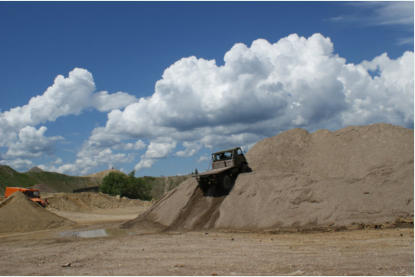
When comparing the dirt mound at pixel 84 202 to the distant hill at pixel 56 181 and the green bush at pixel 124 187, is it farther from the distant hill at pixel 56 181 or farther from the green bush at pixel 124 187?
the distant hill at pixel 56 181

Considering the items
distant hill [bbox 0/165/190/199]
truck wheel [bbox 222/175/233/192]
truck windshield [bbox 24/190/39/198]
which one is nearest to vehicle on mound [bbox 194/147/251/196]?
truck wheel [bbox 222/175/233/192]

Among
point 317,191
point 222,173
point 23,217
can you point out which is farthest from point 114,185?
point 317,191

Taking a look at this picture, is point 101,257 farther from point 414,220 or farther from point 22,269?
point 414,220

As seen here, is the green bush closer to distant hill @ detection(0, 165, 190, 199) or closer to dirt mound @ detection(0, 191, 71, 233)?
distant hill @ detection(0, 165, 190, 199)

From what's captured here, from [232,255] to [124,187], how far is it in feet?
179

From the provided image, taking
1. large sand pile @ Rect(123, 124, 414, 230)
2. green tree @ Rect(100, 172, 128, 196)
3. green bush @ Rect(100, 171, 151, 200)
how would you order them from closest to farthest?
1. large sand pile @ Rect(123, 124, 414, 230)
2. green tree @ Rect(100, 172, 128, 196)
3. green bush @ Rect(100, 171, 151, 200)

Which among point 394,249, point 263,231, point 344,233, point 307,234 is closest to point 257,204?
point 263,231

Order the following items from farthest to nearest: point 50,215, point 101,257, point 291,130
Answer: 1. point 291,130
2. point 50,215
3. point 101,257

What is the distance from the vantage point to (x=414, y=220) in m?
15.4

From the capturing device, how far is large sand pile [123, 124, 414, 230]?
55.6 ft

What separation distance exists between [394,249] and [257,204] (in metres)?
8.70

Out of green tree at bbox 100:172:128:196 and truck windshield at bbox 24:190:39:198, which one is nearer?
truck windshield at bbox 24:190:39:198

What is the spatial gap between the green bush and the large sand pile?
4081 cm

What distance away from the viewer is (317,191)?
59.9ft
